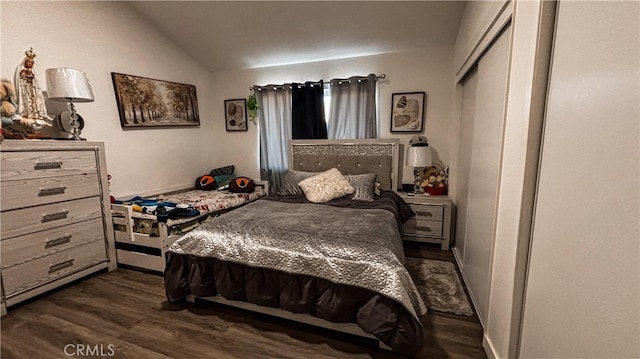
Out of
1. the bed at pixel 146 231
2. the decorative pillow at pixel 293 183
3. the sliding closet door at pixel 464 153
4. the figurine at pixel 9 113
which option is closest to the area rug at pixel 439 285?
the sliding closet door at pixel 464 153

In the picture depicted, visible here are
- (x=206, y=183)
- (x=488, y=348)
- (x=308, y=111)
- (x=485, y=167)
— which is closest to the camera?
(x=488, y=348)

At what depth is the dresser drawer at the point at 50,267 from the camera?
1935mm

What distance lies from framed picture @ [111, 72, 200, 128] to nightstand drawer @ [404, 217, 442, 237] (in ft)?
11.2

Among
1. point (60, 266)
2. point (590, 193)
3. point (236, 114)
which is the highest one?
point (236, 114)

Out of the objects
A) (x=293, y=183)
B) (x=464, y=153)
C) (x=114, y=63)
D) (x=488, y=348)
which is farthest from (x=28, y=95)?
(x=464, y=153)

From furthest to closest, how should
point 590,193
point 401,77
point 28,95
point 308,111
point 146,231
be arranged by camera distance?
point 308,111
point 401,77
point 146,231
point 28,95
point 590,193

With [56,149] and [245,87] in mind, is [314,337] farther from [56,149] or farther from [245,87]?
[245,87]

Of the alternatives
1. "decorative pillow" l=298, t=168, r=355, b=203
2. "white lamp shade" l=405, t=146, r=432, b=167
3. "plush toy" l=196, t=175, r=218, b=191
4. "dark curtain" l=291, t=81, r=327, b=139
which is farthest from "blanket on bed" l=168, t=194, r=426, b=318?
"plush toy" l=196, t=175, r=218, b=191

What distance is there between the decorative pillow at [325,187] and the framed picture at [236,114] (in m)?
1.77

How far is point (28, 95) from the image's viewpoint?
2174 millimetres

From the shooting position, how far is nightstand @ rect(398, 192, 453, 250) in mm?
2910

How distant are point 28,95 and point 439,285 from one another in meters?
3.80

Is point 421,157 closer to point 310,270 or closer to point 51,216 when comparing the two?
point 310,270

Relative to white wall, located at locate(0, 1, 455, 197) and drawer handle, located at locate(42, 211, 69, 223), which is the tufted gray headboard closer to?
white wall, located at locate(0, 1, 455, 197)
